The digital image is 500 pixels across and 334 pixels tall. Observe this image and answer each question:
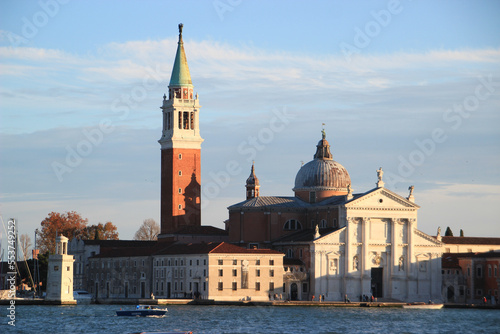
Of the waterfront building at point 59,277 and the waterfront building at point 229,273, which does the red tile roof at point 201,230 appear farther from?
the waterfront building at point 59,277

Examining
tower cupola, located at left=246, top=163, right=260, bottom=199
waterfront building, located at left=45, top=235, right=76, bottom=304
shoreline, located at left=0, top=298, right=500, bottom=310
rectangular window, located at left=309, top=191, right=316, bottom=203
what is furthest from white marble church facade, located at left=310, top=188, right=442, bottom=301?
waterfront building, located at left=45, top=235, right=76, bottom=304

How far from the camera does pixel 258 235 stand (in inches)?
4412

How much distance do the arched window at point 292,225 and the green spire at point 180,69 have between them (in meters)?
16.8

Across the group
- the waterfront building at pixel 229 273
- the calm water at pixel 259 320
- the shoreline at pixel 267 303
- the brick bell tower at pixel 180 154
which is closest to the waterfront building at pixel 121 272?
the brick bell tower at pixel 180 154

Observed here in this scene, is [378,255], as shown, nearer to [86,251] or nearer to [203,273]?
[203,273]

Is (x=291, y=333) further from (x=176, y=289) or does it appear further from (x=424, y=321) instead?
(x=176, y=289)

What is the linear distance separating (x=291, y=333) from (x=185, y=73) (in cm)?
5195

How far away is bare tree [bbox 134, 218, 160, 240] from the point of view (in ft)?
496

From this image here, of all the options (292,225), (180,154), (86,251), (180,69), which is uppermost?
(180,69)

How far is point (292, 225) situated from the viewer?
113 meters

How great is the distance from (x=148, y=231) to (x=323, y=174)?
42.9 metres

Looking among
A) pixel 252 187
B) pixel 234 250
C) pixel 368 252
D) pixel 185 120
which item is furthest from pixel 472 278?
pixel 185 120

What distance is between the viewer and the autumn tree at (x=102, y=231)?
142375 mm

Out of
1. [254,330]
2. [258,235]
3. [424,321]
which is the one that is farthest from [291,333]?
[258,235]
